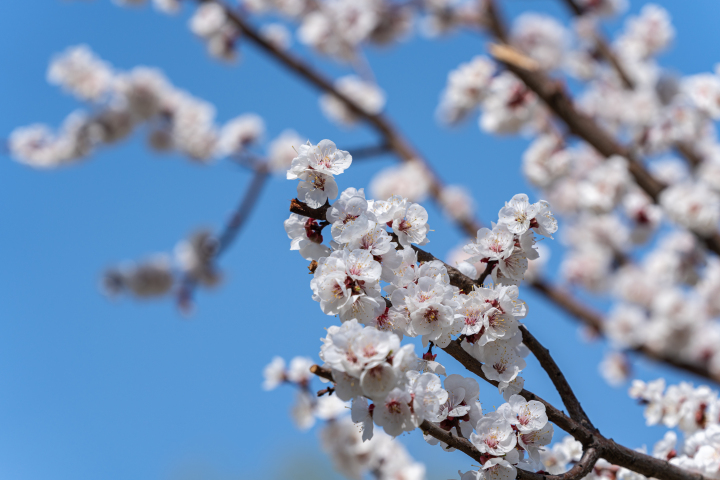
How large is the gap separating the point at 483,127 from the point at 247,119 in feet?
10.9

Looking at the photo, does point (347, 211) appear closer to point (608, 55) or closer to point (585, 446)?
point (585, 446)

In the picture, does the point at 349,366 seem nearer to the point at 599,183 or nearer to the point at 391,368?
the point at 391,368

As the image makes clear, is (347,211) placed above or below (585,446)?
above

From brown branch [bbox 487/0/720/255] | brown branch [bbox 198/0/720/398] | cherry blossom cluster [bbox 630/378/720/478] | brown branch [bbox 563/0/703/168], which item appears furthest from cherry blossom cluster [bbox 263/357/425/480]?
brown branch [bbox 563/0/703/168]

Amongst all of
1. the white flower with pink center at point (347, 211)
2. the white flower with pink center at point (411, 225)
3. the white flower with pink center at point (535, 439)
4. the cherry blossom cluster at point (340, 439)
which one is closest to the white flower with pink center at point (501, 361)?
the white flower with pink center at point (535, 439)

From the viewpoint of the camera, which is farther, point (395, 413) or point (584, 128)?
point (584, 128)

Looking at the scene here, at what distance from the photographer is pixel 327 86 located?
4.81 m

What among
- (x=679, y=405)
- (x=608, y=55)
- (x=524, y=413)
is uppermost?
(x=608, y=55)

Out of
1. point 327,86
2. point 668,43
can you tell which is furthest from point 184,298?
point 668,43

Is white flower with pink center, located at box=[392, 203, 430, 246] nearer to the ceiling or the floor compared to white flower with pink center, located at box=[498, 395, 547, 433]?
nearer to the ceiling

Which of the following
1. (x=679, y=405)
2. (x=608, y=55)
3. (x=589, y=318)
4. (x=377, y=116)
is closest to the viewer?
(x=679, y=405)

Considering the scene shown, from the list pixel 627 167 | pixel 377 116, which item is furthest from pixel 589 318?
pixel 377 116

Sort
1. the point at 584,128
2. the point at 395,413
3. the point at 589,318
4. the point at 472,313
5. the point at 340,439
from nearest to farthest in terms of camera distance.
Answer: the point at 395,413 → the point at 472,313 → the point at 340,439 → the point at 584,128 → the point at 589,318

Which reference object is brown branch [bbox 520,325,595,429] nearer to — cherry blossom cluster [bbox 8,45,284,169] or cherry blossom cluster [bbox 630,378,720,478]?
cherry blossom cluster [bbox 630,378,720,478]
